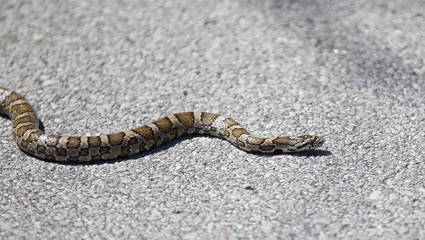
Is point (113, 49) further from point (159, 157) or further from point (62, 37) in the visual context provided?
point (159, 157)

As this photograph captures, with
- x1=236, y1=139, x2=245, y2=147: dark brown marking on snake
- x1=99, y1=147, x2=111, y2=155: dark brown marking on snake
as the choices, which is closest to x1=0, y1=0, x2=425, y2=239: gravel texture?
x1=236, y1=139, x2=245, y2=147: dark brown marking on snake

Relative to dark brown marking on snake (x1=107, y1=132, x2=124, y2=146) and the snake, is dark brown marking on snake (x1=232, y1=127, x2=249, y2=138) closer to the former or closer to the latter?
the snake

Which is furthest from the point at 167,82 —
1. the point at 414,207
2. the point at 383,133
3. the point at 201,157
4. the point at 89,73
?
the point at 414,207

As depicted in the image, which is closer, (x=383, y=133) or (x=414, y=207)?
(x=414, y=207)

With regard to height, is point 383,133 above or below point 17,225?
below

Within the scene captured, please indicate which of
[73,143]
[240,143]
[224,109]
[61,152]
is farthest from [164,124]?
[61,152]

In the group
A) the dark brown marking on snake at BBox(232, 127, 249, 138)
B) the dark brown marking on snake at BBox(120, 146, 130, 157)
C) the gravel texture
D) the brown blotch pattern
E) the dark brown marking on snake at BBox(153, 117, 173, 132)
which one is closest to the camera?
the gravel texture

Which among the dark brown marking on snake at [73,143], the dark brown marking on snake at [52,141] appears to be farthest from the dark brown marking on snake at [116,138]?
the dark brown marking on snake at [52,141]
